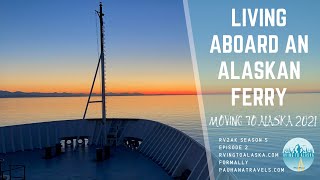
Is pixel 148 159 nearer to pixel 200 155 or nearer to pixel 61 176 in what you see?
pixel 61 176

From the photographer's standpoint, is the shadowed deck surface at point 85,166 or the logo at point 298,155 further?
the logo at point 298,155

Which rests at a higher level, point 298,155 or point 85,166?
point 85,166

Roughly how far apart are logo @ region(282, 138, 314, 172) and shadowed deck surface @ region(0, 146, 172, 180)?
1906 cm

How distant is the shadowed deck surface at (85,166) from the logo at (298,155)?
1906cm

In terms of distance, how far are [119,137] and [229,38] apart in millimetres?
12692

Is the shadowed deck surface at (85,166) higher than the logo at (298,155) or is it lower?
higher

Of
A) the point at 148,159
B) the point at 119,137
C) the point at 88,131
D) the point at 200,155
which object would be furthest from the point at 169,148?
the point at 88,131

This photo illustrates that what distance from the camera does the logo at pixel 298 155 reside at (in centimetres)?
3393

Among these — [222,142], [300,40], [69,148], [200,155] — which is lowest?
[222,142]

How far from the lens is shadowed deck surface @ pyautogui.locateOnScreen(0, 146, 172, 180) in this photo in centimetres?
1588

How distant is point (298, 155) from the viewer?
40.8m

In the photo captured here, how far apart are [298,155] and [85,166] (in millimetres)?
31437

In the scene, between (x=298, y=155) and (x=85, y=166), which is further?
(x=298, y=155)

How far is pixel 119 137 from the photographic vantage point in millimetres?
25922
